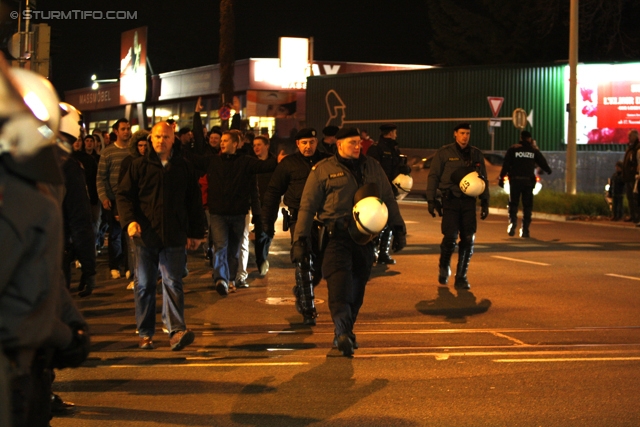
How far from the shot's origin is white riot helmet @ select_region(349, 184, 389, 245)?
305 inches

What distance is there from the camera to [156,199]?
26.7 ft

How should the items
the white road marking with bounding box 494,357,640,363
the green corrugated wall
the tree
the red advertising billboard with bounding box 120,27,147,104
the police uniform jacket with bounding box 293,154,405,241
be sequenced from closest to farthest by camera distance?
the white road marking with bounding box 494,357,640,363 < the police uniform jacket with bounding box 293,154,405,241 < the tree < the green corrugated wall < the red advertising billboard with bounding box 120,27,147,104

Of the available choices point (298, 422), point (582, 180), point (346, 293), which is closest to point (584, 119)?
point (582, 180)

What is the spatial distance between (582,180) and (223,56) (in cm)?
1231

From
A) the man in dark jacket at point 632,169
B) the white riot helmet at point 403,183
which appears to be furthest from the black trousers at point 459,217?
the man in dark jacket at point 632,169

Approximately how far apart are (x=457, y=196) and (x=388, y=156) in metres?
2.57

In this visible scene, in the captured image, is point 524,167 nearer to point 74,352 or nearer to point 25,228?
point 74,352

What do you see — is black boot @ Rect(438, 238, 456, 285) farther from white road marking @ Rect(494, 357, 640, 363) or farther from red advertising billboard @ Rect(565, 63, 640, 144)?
red advertising billboard @ Rect(565, 63, 640, 144)

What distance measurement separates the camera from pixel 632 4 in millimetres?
42688

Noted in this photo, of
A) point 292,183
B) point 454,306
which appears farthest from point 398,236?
point 454,306

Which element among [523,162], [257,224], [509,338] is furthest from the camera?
[523,162]

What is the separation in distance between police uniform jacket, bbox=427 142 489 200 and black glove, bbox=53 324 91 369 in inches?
313

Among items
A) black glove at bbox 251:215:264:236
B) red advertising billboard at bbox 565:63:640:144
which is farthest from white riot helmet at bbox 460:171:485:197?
red advertising billboard at bbox 565:63:640:144

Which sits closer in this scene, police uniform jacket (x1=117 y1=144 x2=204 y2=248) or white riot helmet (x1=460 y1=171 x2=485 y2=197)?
police uniform jacket (x1=117 y1=144 x2=204 y2=248)
